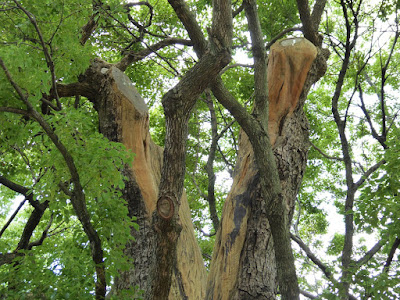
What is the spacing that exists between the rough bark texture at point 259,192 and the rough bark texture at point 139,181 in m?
0.71

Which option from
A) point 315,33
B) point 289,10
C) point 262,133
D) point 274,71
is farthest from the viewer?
point 289,10

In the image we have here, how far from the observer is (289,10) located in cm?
749

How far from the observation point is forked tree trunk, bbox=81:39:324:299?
4.46 meters

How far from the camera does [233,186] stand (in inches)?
197

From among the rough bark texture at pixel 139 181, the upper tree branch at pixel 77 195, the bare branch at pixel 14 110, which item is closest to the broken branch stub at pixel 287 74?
the rough bark texture at pixel 139 181

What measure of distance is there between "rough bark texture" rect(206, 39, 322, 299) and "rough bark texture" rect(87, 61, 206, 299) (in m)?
0.71

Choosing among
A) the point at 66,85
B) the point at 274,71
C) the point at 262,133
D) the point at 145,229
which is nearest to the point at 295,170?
the point at 262,133

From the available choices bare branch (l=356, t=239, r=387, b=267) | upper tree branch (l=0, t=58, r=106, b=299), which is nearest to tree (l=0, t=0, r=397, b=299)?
upper tree branch (l=0, t=58, r=106, b=299)

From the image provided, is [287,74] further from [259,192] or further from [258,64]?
[259,192]

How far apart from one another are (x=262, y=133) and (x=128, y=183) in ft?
6.20

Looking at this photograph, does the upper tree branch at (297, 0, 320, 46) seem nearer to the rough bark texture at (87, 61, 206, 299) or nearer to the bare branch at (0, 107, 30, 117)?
the rough bark texture at (87, 61, 206, 299)

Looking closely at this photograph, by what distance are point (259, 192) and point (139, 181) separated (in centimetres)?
163

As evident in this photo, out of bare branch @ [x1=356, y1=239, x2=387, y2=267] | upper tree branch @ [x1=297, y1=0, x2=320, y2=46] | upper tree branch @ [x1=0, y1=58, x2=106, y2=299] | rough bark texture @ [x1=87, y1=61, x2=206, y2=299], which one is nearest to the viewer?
upper tree branch @ [x1=0, y1=58, x2=106, y2=299]

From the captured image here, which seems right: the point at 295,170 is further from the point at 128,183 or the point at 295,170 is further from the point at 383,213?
the point at 128,183
